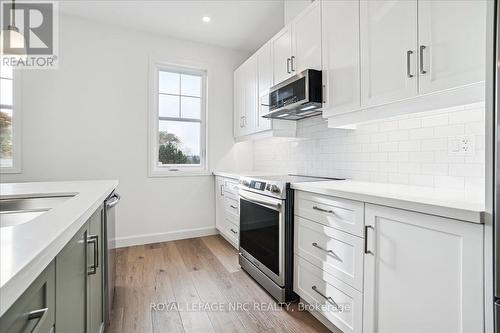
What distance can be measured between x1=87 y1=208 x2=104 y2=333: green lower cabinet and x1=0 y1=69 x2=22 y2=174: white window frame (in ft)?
6.89

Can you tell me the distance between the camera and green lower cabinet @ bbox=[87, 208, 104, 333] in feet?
4.09

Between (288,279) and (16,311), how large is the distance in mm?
1717

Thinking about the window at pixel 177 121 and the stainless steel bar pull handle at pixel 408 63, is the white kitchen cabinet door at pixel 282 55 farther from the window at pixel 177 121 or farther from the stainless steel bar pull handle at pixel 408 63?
the window at pixel 177 121

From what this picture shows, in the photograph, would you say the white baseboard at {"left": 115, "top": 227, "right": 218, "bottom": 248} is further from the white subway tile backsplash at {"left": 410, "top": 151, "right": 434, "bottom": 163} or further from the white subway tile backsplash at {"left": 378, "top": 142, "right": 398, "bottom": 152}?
the white subway tile backsplash at {"left": 410, "top": 151, "right": 434, "bottom": 163}

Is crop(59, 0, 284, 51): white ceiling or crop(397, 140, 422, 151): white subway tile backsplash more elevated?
crop(59, 0, 284, 51): white ceiling

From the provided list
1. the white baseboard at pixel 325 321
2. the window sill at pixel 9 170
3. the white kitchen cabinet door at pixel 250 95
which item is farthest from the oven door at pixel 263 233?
the window sill at pixel 9 170

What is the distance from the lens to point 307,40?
7.37 feet

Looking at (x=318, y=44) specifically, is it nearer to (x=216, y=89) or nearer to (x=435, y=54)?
(x=435, y=54)

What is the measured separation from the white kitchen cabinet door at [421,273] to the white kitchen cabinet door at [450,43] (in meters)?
0.70

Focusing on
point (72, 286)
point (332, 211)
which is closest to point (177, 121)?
point (332, 211)

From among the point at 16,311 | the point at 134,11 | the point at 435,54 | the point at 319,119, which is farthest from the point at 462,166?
the point at 134,11

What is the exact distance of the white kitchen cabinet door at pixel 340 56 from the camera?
1791 millimetres

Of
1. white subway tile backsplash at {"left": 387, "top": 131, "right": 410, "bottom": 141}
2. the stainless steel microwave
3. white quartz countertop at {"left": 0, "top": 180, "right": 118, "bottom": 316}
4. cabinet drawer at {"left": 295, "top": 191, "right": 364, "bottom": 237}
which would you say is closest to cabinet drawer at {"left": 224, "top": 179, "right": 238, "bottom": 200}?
the stainless steel microwave

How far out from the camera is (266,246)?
7.14 feet
